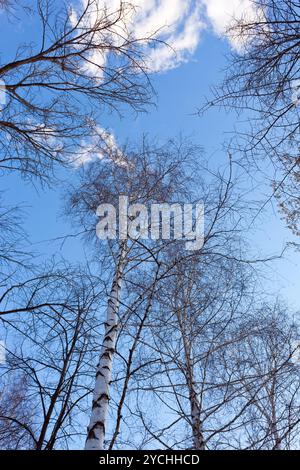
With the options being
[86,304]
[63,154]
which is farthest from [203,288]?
[63,154]

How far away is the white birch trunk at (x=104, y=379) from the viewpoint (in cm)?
322

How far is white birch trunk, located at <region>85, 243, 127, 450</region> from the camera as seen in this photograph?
3.22 meters

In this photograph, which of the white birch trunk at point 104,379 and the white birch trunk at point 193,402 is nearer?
the white birch trunk at point 104,379

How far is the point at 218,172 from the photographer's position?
441 centimetres

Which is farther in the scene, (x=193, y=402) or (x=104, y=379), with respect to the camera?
(x=193, y=402)

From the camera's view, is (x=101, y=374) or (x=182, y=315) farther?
(x=182, y=315)

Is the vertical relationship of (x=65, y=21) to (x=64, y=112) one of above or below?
above

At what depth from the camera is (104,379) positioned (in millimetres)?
3707

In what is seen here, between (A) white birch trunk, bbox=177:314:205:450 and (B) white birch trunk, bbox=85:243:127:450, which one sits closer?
(B) white birch trunk, bbox=85:243:127:450

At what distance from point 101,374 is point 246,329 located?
222cm

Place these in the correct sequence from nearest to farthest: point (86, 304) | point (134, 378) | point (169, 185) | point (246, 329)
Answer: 1. point (86, 304)
2. point (134, 378)
3. point (246, 329)
4. point (169, 185)
